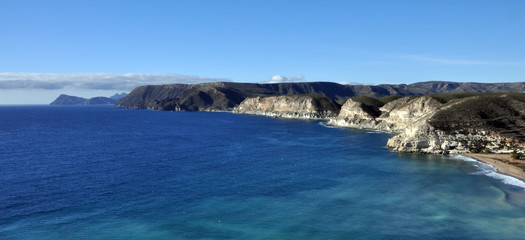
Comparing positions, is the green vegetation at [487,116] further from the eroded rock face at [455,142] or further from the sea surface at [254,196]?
the sea surface at [254,196]

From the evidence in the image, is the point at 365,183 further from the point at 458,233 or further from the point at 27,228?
the point at 27,228

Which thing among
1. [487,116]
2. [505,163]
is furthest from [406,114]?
[505,163]

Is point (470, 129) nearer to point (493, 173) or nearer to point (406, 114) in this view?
point (493, 173)

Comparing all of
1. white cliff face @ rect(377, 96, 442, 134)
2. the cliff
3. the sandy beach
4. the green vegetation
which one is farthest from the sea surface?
white cliff face @ rect(377, 96, 442, 134)

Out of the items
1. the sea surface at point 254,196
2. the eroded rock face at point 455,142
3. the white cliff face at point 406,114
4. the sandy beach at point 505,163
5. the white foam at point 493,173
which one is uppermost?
the white cliff face at point 406,114

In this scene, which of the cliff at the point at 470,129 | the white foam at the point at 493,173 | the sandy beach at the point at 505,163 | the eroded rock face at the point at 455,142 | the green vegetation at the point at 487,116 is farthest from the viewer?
the green vegetation at the point at 487,116

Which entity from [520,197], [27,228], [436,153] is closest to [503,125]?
[436,153]

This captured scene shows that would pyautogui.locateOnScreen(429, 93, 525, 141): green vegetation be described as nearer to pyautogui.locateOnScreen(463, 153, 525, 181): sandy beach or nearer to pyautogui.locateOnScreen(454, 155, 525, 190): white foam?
pyautogui.locateOnScreen(463, 153, 525, 181): sandy beach

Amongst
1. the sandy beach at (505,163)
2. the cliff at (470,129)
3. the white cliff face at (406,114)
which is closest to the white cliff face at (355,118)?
the white cliff face at (406,114)
